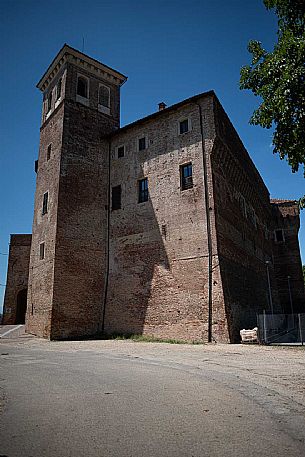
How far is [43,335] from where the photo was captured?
717 inches

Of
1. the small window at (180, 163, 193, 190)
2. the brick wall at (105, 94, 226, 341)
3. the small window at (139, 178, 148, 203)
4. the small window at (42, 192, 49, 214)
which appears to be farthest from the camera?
the small window at (42, 192, 49, 214)

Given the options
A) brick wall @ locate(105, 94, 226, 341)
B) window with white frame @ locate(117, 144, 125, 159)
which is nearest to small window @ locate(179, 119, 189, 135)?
brick wall @ locate(105, 94, 226, 341)

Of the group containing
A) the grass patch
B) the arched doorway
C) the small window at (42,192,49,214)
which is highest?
the small window at (42,192,49,214)

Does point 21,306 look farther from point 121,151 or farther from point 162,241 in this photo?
point 162,241

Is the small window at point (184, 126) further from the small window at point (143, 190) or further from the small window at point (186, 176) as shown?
the small window at point (143, 190)

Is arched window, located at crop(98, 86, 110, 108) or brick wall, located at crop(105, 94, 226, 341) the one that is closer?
brick wall, located at crop(105, 94, 226, 341)

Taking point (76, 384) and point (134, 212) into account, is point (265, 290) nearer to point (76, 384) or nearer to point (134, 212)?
point (134, 212)

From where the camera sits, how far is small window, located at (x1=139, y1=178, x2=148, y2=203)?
19686 mm

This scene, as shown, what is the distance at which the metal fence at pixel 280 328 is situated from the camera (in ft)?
47.9

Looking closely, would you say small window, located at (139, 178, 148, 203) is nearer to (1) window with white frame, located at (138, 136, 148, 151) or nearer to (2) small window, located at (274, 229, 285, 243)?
(1) window with white frame, located at (138, 136, 148, 151)

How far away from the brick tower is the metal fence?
9.36 metres

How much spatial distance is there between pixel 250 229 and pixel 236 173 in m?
4.86

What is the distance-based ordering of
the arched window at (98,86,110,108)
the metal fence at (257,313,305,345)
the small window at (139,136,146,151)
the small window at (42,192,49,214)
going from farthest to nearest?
the arched window at (98,86,110,108) < the small window at (42,192,49,214) < the small window at (139,136,146,151) < the metal fence at (257,313,305,345)

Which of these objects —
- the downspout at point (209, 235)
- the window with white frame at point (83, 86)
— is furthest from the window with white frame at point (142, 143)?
the window with white frame at point (83, 86)
